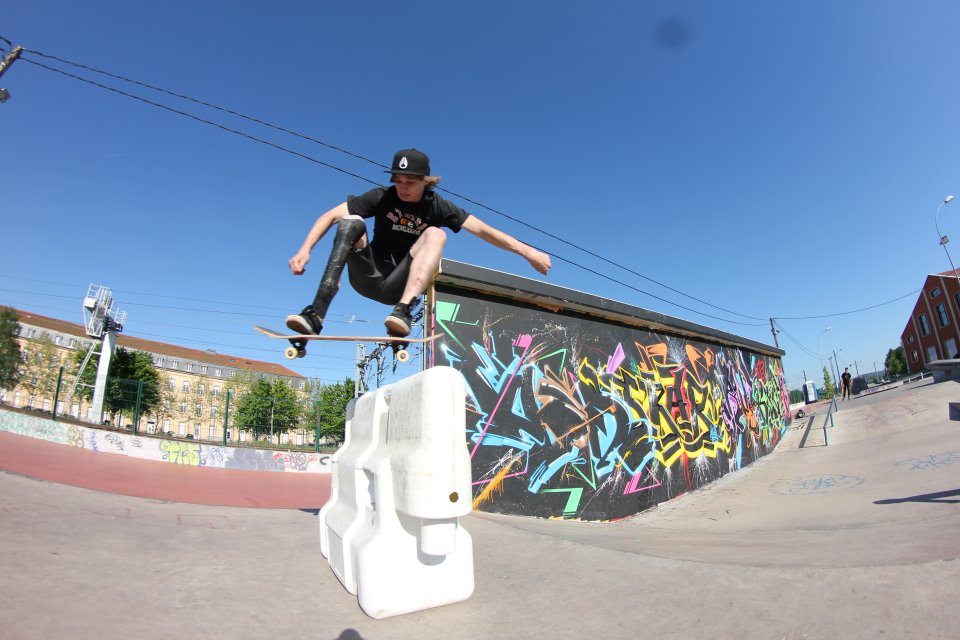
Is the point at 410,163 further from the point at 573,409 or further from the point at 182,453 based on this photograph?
the point at 182,453

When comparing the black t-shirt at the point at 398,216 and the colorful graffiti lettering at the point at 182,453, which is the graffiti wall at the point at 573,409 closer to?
the black t-shirt at the point at 398,216

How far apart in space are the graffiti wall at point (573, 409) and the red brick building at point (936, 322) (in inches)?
1748

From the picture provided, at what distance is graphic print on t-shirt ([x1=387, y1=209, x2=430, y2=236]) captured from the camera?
3191mm

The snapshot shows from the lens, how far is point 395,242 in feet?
10.7

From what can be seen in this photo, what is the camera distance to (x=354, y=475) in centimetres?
292

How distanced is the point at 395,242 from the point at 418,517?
189cm

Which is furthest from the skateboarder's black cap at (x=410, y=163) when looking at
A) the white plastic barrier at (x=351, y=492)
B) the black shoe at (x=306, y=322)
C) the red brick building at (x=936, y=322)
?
the red brick building at (x=936, y=322)

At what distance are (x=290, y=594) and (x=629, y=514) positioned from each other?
24.8 feet

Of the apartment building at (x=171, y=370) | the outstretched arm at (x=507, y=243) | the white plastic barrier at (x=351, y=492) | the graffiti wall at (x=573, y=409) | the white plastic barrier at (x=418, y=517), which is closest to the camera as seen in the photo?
the white plastic barrier at (x=418, y=517)

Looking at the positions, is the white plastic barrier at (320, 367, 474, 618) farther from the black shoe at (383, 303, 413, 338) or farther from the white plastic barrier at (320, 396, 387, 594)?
the black shoe at (383, 303, 413, 338)

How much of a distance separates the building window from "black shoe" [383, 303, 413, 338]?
60.7 m

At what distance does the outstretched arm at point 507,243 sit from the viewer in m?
3.33

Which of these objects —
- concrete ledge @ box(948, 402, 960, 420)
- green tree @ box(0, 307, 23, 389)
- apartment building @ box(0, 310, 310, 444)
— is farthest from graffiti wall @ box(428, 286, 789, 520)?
green tree @ box(0, 307, 23, 389)

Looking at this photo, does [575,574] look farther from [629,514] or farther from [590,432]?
[629,514]
